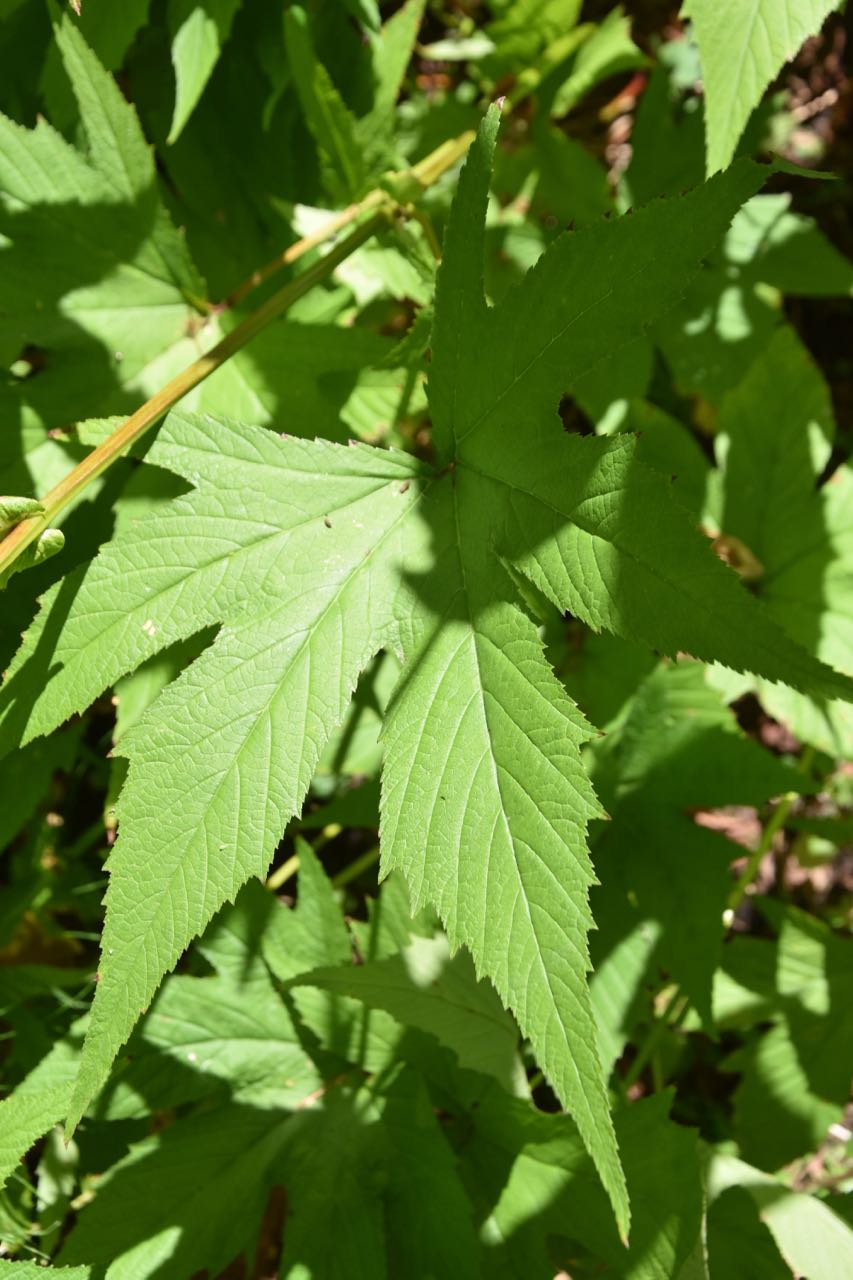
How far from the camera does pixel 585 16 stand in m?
Answer: 2.61

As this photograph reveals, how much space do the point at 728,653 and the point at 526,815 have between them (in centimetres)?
29

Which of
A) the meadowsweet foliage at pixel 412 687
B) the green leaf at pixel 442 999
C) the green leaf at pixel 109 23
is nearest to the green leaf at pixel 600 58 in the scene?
the meadowsweet foliage at pixel 412 687

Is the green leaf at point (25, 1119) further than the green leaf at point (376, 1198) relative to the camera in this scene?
No

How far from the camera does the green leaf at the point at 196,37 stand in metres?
1.50

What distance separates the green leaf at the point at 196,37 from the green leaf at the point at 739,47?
70 cm

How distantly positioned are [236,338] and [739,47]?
80 centimetres

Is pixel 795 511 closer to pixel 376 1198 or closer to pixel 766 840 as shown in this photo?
pixel 766 840

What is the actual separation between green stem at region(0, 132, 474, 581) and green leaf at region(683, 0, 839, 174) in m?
0.51

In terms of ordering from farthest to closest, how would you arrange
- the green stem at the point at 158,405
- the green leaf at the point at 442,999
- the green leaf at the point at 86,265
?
the green leaf at the point at 442,999
the green leaf at the point at 86,265
the green stem at the point at 158,405

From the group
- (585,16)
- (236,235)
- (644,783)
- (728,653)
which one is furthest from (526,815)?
(585,16)

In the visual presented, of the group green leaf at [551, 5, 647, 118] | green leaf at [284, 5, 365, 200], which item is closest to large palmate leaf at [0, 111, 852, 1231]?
green leaf at [284, 5, 365, 200]

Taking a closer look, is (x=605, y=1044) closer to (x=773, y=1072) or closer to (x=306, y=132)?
(x=773, y=1072)

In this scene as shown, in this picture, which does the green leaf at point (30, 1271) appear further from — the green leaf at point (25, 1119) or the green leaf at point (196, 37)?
the green leaf at point (196, 37)

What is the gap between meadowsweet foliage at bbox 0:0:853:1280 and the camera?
109 cm
